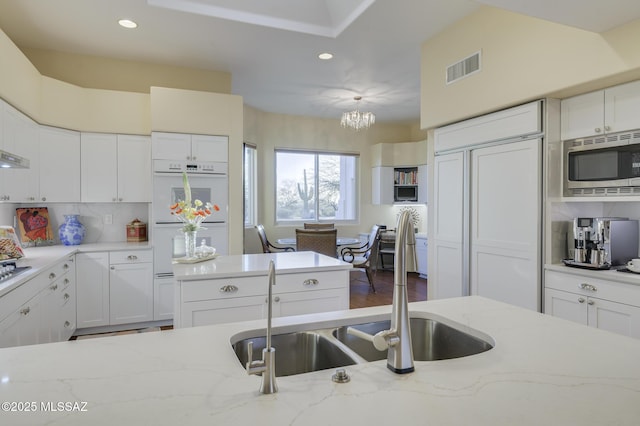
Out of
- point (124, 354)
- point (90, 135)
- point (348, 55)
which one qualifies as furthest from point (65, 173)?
point (124, 354)

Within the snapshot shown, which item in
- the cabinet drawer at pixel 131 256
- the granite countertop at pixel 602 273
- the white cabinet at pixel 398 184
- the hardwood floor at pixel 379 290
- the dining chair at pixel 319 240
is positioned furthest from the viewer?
the white cabinet at pixel 398 184

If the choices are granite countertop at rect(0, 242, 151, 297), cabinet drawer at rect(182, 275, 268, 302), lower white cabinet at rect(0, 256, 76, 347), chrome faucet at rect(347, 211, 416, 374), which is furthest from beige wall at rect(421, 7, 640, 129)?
lower white cabinet at rect(0, 256, 76, 347)

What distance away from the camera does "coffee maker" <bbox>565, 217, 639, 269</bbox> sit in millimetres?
2570

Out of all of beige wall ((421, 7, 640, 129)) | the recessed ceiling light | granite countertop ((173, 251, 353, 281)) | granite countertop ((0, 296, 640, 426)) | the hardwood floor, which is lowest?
the hardwood floor

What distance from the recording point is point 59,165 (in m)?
3.89

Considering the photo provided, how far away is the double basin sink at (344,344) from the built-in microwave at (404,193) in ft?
19.6

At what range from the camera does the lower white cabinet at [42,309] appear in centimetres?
218

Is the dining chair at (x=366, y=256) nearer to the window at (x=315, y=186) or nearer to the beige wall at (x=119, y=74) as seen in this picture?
the window at (x=315, y=186)

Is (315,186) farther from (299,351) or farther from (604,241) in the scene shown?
(299,351)

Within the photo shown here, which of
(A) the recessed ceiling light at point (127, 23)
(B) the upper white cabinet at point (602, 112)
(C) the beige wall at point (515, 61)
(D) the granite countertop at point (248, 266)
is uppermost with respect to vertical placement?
(A) the recessed ceiling light at point (127, 23)

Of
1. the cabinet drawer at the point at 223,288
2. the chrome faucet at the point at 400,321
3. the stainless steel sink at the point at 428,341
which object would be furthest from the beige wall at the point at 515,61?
the cabinet drawer at the point at 223,288

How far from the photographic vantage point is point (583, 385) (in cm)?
94

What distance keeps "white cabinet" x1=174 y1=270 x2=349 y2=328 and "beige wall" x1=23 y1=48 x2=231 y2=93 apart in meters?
3.08

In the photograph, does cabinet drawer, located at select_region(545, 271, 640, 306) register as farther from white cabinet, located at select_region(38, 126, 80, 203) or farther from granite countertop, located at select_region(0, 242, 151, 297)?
white cabinet, located at select_region(38, 126, 80, 203)
